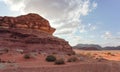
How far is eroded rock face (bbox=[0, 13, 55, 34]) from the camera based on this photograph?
44125 mm

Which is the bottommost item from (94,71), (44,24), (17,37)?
(94,71)

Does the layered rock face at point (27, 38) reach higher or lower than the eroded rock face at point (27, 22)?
lower

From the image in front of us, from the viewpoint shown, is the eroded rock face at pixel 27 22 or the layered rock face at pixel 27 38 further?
the eroded rock face at pixel 27 22

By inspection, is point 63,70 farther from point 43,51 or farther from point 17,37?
point 17,37

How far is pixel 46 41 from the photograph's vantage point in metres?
42.8

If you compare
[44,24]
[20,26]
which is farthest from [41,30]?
[20,26]

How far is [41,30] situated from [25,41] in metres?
6.22

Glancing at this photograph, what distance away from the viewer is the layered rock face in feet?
134

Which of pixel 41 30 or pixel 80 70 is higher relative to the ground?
pixel 41 30

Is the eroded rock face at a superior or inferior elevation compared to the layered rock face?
superior

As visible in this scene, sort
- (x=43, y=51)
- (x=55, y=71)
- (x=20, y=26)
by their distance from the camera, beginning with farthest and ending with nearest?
(x=20, y=26), (x=43, y=51), (x=55, y=71)

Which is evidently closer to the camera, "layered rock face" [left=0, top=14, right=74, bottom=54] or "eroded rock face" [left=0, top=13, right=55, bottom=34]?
"layered rock face" [left=0, top=14, right=74, bottom=54]

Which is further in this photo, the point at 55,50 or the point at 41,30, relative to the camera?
the point at 41,30

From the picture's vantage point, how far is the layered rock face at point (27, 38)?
134 ft
